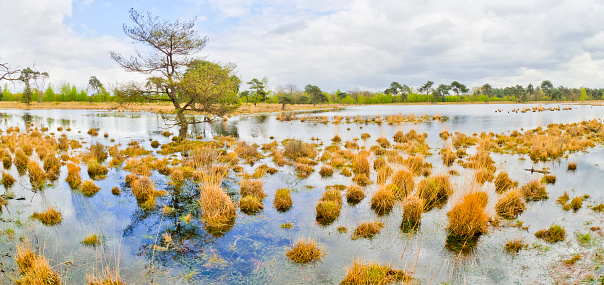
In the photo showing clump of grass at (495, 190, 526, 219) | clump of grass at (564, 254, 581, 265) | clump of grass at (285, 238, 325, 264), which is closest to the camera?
clump of grass at (564, 254, 581, 265)

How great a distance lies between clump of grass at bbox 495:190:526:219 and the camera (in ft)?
31.7

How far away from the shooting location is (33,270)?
243 inches

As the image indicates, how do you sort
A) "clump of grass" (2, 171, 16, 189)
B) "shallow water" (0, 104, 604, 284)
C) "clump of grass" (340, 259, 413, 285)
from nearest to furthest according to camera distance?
"clump of grass" (340, 259, 413, 285), "shallow water" (0, 104, 604, 284), "clump of grass" (2, 171, 16, 189)

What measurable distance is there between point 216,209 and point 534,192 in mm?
10913

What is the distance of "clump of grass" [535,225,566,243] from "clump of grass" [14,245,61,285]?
36.4ft

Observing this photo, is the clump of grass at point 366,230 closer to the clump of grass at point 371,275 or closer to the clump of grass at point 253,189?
the clump of grass at point 371,275

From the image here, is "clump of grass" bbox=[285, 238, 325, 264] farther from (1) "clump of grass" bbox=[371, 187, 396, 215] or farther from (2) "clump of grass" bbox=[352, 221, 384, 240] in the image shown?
(1) "clump of grass" bbox=[371, 187, 396, 215]

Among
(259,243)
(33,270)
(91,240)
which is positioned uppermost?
(33,270)

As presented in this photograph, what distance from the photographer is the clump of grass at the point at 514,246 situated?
7512 mm

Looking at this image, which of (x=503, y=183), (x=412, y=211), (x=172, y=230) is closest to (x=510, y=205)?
(x=503, y=183)

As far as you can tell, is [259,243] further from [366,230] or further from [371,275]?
[371,275]

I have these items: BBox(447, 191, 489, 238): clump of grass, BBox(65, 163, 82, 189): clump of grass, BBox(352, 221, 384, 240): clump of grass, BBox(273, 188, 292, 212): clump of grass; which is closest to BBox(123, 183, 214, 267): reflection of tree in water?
BBox(273, 188, 292, 212): clump of grass

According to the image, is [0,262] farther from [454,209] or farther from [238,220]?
[454,209]

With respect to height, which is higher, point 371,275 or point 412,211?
point 412,211
